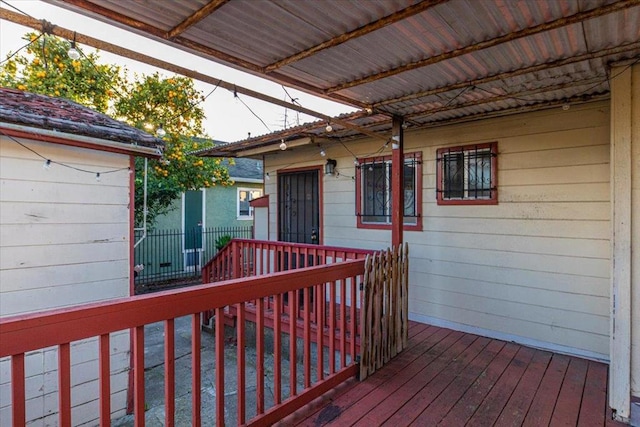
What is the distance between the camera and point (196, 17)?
1904 millimetres

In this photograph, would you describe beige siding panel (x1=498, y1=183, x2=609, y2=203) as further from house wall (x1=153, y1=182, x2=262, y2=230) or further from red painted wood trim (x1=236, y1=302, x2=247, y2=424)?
house wall (x1=153, y1=182, x2=262, y2=230)

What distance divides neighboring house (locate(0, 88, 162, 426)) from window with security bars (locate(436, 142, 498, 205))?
140 inches

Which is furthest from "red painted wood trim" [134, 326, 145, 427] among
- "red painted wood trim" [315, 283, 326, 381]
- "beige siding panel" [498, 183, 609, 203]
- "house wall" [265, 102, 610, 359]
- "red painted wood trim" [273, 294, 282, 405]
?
"beige siding panel" [498, 183, 609, 203]

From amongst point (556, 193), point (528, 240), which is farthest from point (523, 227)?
point (556, 193)

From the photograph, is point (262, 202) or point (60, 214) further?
point (262, 202)

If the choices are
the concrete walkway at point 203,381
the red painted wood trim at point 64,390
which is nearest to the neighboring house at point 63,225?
the concrete walkway at point 203,381

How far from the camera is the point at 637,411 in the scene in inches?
95.8

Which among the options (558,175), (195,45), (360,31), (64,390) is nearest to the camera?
(64,390)

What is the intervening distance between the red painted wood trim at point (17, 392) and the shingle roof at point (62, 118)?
238cm

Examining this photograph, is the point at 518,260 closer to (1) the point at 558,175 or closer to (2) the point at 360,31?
(1) the point at 558,175

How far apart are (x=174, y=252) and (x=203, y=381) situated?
664cm

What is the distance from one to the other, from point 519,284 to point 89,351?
184 inches

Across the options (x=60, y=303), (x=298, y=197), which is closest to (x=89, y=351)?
(x=60, y=303)

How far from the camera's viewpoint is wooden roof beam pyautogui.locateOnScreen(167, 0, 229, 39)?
180 cm
